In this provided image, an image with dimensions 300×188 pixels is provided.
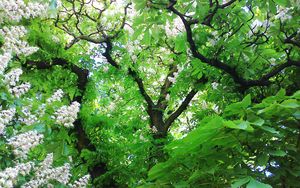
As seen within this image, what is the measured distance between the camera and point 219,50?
4434mm

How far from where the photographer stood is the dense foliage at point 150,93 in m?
2.37

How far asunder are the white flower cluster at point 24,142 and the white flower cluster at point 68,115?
0.55ft

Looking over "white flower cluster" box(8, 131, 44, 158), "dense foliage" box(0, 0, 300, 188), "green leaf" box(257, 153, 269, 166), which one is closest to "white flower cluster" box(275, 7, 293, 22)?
"dense foliage" box(0, 0, 300, 188)

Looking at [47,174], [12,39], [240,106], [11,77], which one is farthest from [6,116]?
[240,106]

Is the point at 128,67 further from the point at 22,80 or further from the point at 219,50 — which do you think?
the point at 219,50

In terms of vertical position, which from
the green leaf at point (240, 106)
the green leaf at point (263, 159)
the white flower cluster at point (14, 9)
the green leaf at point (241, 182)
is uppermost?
the white flower cluster at point (14, 9)

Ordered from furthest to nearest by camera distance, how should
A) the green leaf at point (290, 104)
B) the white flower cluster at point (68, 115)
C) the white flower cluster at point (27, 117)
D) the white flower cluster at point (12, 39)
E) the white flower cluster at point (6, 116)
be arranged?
the white flower cluster at point (12, 39), the white flower cluster at point (27, 117), the white flower cluster at point (68, 115), the white flower cluster at point (6, 116), the green leaf at point (290, 104)

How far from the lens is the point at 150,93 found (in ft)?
28.7

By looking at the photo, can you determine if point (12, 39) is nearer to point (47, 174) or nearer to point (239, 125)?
point (47, 174)

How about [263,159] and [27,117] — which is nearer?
[263,159]

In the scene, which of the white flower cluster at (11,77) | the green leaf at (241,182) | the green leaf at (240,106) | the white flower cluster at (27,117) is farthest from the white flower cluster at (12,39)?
the green leaf at (241,182)

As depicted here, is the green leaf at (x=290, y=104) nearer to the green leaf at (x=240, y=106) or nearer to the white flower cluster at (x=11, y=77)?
the green leaf at (x=240, y=106)

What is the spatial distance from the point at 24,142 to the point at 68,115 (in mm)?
317

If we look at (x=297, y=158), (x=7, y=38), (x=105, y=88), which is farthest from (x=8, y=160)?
(x=105, y=88)
